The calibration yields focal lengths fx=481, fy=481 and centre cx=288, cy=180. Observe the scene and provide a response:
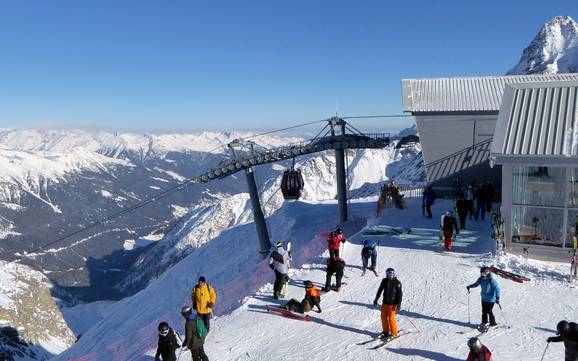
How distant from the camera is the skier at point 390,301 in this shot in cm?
1211

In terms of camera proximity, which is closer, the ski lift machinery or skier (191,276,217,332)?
skier (191,276,217,332)

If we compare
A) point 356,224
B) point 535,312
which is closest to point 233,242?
point 356,224

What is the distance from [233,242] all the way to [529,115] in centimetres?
4034

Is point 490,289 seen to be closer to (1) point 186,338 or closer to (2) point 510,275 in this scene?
(2) point 510,275

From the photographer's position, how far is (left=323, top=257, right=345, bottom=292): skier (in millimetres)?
16125

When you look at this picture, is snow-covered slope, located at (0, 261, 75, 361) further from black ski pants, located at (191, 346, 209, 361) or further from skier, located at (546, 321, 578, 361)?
skier, located at (546, 321, 578, 361)

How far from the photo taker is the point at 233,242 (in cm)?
5500

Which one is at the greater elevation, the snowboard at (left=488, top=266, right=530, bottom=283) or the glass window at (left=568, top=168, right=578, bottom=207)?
the glass window at (left=568, top=168, right=578, bottom=207)

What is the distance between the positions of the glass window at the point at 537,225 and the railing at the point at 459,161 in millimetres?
14100

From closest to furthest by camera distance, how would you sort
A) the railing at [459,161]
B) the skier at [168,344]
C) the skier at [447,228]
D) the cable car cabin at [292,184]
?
the skier at [168,344] < the skier at [447,228] < the railing at [459,161] < the cable car cabin at [292,184]

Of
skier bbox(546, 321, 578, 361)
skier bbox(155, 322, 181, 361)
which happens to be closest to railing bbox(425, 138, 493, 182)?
skier bbox(546, 321, 578, 361)

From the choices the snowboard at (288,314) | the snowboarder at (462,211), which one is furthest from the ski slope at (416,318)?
the snowboarder at (462,211)

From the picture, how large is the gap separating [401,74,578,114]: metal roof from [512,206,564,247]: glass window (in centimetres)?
1487

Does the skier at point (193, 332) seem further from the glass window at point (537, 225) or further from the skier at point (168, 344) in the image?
the glass window at point (537, 225)
